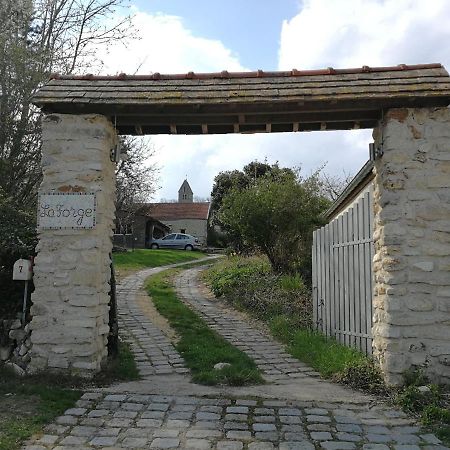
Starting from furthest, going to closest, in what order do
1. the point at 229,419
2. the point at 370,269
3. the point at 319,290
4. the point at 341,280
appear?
1. the point at 319,290
2. the point at 341,280
3. the point at 370,269
4. the point at 229,419

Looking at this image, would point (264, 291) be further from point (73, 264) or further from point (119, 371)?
point (73, 264)

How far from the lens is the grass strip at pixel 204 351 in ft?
18.8

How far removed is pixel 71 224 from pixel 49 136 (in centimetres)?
116

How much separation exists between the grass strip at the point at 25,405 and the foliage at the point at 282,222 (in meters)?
8.39

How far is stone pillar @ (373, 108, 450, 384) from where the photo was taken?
529 centimetres

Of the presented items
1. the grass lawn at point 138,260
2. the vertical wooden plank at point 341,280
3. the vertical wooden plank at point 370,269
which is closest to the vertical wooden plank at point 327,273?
the vertical wooden plank at point 341,280

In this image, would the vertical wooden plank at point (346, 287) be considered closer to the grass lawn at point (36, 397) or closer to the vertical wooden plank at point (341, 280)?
the vertical wooden plank at point (341, 280)

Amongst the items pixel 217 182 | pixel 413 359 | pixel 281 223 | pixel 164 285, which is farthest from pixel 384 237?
pixel 217 182

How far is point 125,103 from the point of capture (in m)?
5.80

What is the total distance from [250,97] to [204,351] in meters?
3.70

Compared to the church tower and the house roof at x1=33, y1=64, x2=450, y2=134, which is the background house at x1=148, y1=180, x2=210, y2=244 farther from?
the house roof at x1=33, y1=64, x2=450, y2=134

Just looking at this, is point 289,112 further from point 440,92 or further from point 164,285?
point 164,285

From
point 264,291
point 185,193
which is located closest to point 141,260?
point 264,291

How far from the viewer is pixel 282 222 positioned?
12953 mm
